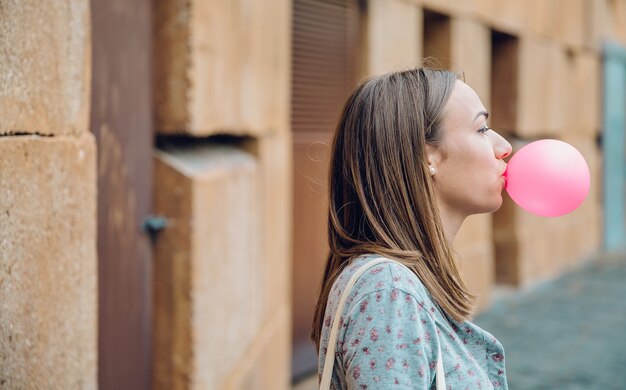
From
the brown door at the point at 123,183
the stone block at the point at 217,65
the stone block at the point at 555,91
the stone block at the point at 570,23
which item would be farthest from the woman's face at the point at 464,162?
the stone block at the point at 570,23

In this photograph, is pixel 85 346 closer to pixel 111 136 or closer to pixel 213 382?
pixel 111 136

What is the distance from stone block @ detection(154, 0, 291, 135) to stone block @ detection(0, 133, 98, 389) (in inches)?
59.2

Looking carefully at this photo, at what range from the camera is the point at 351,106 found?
7.48 ft

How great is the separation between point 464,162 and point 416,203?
0.15 metres

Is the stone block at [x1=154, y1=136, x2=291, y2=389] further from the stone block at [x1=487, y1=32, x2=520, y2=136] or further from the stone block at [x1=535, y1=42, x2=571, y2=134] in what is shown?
the stone block at [x1=535, y1=42, x2=571, y2=134]

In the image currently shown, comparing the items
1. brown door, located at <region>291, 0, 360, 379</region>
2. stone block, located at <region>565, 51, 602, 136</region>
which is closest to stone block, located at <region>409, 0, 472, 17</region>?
brown door, located at <region>291, 0, 360, 379</region>

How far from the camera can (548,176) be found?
2318mm

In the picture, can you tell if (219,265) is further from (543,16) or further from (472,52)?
(543,16)

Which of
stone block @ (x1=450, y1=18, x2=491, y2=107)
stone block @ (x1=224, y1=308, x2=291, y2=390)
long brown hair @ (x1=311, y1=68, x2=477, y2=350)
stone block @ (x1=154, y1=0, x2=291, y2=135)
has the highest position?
stone block @ (x1=450, y1=18, x2=491, y2=107)

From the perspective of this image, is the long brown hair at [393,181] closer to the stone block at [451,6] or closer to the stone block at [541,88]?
the stone block at [451,6]

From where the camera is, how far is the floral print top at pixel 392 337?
6.20ft

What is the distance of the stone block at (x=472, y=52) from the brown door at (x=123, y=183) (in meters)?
5.45

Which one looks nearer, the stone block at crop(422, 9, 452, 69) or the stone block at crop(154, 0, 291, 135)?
the stone block at crop(154, 0, 291, 135)

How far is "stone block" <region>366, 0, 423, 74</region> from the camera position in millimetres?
7691
